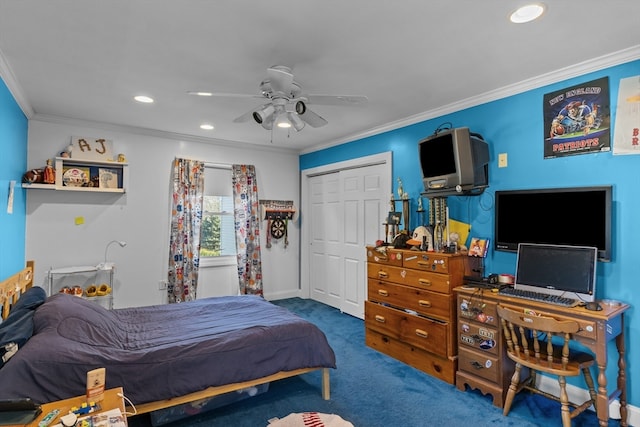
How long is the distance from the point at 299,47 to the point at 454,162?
1.58 m

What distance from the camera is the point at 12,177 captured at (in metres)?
3.03

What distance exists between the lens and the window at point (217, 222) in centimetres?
493

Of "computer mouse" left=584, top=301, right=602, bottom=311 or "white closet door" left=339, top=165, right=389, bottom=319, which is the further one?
"white closet door" left=339, top=165, right=389, bottom=319

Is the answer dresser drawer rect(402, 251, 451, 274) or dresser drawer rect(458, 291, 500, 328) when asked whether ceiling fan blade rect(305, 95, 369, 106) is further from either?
dresser drawer rect(458, 291, 500, 328)

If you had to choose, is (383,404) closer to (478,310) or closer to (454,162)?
(478,310)

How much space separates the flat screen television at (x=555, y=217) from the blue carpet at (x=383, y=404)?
1.19 meters

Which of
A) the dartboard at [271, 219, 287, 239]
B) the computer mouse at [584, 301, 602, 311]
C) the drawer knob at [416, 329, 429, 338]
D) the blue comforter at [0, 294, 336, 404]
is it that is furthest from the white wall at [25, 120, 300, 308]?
the computer mouse at [584, 301, 602, 311]

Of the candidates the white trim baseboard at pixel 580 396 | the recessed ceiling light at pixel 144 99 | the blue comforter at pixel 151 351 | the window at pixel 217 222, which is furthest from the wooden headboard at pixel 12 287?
the white trim baseboard at pixel 580 396

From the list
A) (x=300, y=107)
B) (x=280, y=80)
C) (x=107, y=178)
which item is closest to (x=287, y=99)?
(x=300, y=107)

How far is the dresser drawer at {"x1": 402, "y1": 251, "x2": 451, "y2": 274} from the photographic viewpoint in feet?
9.31

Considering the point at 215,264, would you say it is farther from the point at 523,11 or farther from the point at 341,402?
the point at 523,11

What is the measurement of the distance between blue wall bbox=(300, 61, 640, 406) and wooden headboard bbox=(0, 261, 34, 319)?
11.6ft

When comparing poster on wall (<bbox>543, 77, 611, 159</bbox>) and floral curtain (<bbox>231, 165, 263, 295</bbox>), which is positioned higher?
poster on wall (<bbox>543, 77, 611, 159</bbox>)

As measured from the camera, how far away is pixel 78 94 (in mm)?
3143
